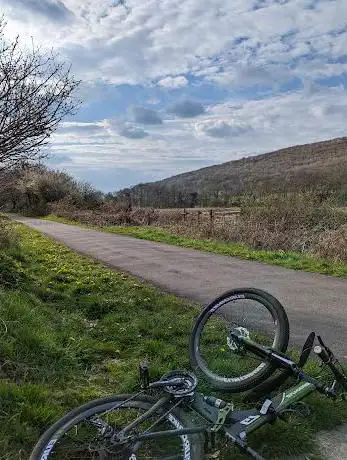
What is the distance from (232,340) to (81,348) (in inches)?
81.7

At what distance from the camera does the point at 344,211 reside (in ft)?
58.6

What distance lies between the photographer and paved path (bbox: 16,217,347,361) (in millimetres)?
6855

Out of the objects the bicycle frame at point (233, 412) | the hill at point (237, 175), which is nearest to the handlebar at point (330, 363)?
the bicycle frame at point (233, 412)

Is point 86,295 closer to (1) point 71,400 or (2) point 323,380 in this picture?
(1) point 71,400

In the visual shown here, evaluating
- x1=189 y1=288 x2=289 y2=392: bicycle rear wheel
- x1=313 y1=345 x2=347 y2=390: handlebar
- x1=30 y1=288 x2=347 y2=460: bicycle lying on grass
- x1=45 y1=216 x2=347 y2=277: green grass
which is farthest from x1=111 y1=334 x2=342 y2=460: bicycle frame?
x1=45 y1=216 x2=347 y2=277: green grass

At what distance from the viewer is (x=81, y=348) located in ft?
18.0

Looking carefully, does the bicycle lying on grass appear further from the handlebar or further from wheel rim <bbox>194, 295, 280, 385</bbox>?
wheel rim <bbox>194, 295, 280, 385</bbox>

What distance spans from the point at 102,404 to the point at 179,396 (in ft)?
1.65

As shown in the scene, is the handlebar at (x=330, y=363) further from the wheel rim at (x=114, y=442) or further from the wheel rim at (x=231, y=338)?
the wheel rim at (x=114, y=442)

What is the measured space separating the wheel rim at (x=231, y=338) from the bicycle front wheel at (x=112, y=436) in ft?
3.12

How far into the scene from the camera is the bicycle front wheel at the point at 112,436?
3.01m

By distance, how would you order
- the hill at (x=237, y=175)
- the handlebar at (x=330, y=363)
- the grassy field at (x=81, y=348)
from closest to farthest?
the handlebar at (x=330, y=363) < the grassy field at (x=81, y=348) < the hill at (x=237, y=175)

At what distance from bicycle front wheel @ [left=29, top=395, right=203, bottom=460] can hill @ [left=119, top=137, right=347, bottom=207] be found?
955 inches

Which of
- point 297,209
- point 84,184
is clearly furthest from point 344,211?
point 84,184
